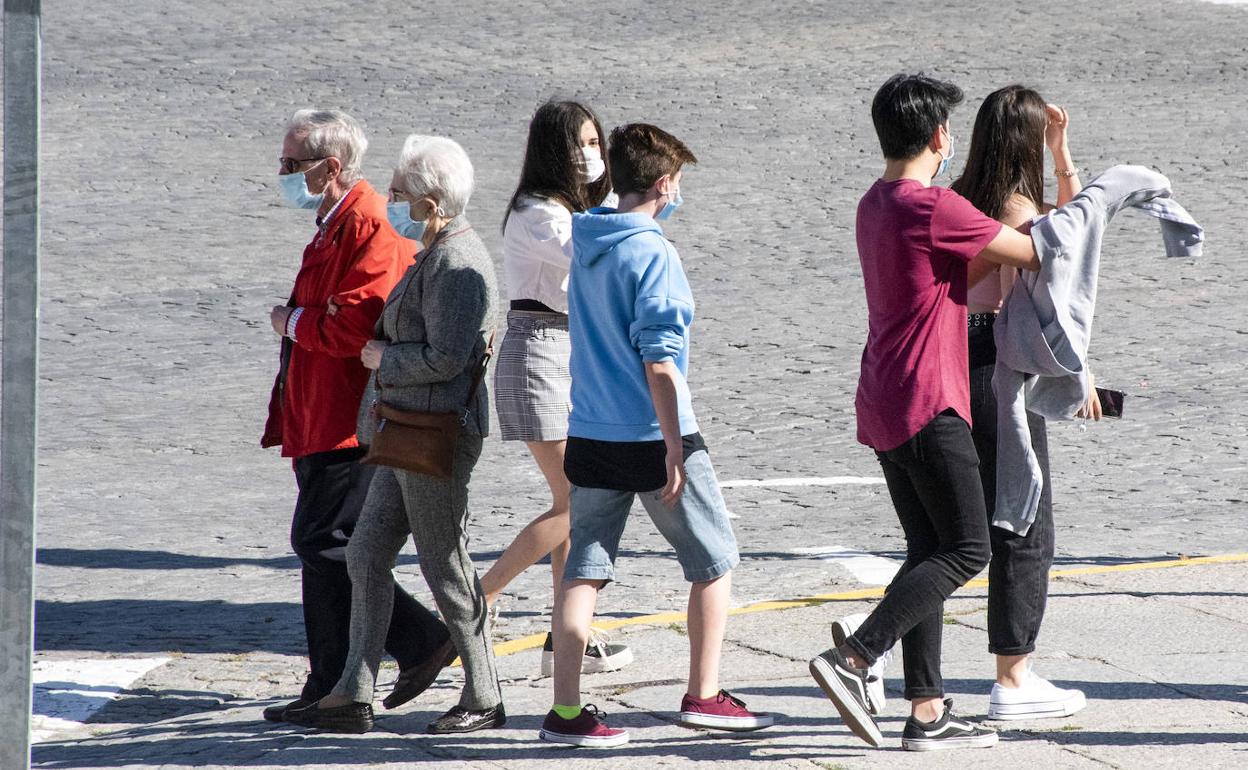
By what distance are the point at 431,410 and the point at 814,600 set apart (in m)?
2.09

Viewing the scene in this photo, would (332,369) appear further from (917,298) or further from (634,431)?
(917,298)

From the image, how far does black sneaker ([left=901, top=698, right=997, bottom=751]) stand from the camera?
4.53m

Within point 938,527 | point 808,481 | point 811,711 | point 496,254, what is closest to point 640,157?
point 938,527

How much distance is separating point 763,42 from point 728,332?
37.2ft

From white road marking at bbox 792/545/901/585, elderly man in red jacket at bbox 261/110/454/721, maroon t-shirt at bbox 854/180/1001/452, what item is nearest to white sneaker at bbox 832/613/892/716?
maroon t-shirt at bbox 854/180/1001/452

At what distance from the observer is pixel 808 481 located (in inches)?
330

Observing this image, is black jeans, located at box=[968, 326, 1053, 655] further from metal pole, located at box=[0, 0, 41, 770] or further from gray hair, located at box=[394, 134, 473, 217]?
metal pole, located at box=[0, 0, 41, 770]

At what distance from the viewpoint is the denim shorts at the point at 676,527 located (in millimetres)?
4582

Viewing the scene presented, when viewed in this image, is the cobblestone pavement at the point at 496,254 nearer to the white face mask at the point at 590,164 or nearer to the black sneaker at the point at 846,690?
the black sneaker at the point at 846,690

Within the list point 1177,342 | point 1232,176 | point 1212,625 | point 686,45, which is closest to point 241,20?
point 686,45

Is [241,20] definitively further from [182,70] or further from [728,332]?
[728,332]

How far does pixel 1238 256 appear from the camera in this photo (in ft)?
43.1

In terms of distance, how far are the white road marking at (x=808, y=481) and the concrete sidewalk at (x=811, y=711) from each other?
218 cm

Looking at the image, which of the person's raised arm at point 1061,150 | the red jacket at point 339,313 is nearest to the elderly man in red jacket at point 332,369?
the red jacket at point 339,313
